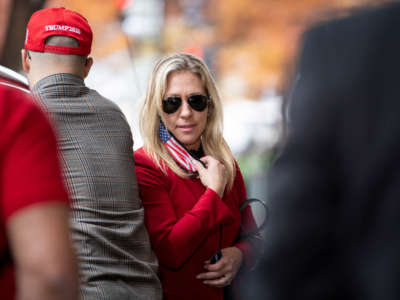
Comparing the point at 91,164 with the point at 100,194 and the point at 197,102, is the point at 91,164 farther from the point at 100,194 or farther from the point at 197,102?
the point at 197,102

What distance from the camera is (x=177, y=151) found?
3148 millimetres

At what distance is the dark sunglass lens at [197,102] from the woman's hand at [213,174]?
27 centimetres

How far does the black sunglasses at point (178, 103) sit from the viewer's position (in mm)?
3211

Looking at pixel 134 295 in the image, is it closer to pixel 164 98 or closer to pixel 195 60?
pixel 164 98

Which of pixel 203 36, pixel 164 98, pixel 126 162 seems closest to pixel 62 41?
pixel 126 162

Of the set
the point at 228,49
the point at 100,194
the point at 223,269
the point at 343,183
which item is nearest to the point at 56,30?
the point at 100,194

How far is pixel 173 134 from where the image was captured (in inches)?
128

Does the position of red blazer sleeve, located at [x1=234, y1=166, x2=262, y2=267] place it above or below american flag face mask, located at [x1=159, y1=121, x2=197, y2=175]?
below

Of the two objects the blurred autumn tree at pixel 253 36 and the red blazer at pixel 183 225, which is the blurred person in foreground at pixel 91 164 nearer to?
the red blazer at pixel 183 225

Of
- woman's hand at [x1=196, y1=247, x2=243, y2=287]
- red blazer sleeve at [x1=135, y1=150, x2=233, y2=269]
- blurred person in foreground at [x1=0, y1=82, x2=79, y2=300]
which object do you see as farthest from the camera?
woman's hand at [x1=196, y1=247, x2=243, y2=287]

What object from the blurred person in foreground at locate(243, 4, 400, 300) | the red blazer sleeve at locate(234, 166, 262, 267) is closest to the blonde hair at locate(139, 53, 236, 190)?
the red blazer sleeve at locate(234, 166, 262, 267)

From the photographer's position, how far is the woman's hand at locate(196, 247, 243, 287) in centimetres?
296

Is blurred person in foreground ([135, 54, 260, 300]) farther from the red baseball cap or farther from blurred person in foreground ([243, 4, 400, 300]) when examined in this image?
blurred person in foreground ([243, 4, 400, 300])

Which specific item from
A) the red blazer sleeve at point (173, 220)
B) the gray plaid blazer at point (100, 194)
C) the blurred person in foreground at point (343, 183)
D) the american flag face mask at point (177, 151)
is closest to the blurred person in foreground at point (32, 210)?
the blurred person in foreground at point (343, 183)
